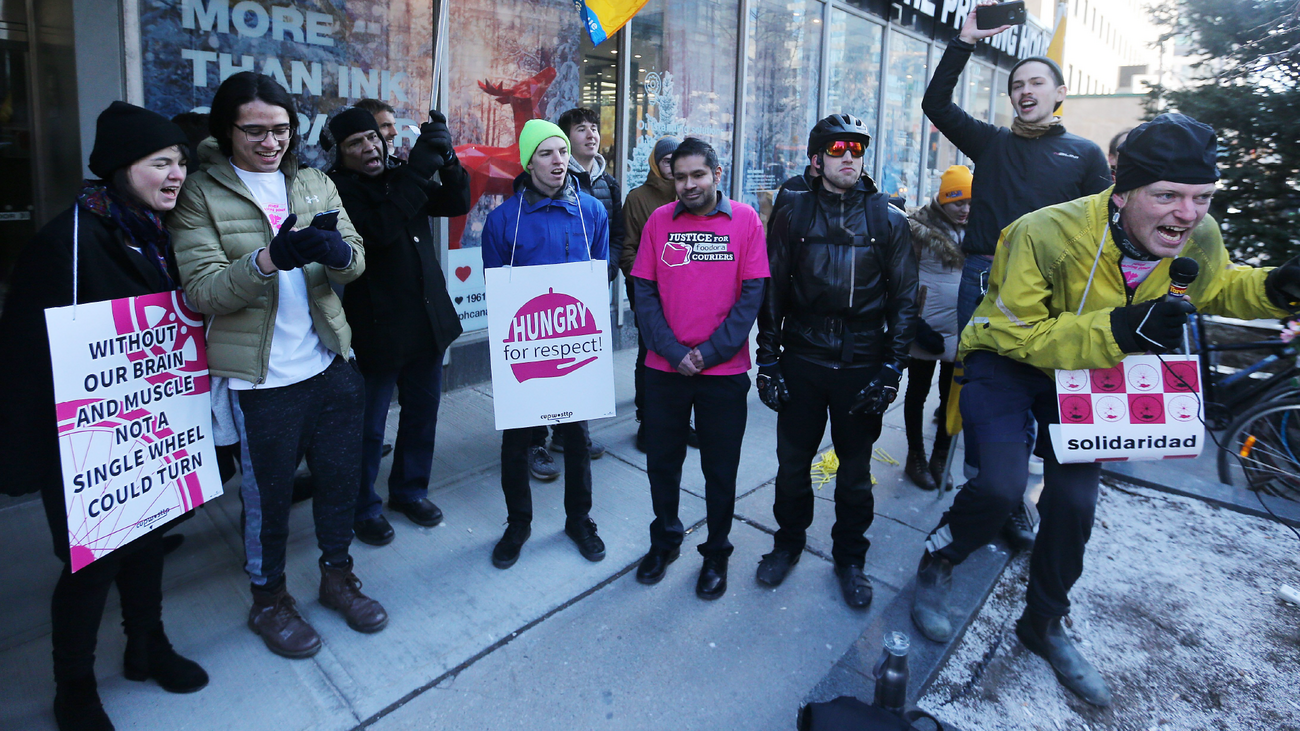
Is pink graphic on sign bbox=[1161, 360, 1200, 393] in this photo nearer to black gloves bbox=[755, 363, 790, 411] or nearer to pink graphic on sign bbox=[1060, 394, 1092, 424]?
pink graphic on sign bbox=[1060, 394, 1092, 424]

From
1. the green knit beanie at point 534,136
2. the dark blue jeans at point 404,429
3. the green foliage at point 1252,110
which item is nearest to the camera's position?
the green knit beanie at point 534,136

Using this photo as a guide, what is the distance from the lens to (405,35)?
Answer: 551cm

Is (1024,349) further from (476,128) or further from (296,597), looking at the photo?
(476,128)

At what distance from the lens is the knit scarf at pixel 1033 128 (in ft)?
12.7

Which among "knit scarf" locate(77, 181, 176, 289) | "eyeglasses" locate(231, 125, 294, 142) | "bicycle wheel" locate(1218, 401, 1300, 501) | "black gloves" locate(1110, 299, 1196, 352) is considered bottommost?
"bicycle wheel" locate(1218, 401, 1300, 501)

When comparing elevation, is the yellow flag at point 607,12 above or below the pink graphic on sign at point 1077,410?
above

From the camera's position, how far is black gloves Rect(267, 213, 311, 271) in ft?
7.98

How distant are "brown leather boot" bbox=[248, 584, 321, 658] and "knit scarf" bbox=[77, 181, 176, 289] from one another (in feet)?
3.97

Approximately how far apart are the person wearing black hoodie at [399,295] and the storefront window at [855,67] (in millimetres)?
7929

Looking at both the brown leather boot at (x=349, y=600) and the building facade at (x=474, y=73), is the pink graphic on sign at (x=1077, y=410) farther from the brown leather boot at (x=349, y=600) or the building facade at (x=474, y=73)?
the building facade at (x=474, y=73)

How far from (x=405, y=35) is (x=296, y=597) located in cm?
393

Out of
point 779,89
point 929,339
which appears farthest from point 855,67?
point 929,339

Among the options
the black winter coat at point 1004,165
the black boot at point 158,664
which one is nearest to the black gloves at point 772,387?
the black winter coat at point 1004,165

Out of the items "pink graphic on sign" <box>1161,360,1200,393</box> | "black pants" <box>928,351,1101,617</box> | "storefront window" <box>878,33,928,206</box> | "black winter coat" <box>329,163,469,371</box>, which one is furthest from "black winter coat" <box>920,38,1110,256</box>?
"storefront window" <box>878,33,928,206</box>
